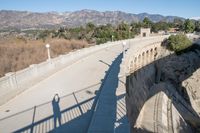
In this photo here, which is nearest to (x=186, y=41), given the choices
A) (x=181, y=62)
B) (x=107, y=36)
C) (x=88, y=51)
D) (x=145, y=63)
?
(x=181, y=62)

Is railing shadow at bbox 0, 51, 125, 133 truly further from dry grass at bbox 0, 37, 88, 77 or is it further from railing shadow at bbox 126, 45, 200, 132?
dry grass at bbox 0, 37, 88, 77

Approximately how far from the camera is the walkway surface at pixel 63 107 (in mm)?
7453

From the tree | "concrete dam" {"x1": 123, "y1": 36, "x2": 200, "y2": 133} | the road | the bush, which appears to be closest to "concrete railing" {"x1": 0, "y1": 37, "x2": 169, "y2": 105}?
the road

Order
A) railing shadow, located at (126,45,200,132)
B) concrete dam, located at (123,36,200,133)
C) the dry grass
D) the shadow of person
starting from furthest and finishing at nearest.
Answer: the dry grass, railing shadow, located at (126,45,200,132), concrete dam, located at (123,36,200,133), the shadow of person

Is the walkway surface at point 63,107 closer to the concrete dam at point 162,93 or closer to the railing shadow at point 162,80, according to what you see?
the concrete dam at point 162,93

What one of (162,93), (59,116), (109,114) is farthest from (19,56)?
(109,114)

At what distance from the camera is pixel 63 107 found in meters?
9.09

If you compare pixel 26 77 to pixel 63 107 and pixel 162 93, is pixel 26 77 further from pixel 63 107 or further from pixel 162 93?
pixel 162 93

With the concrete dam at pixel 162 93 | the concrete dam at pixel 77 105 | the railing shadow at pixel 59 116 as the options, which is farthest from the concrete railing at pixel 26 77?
the concrete dam at pixel 162 93

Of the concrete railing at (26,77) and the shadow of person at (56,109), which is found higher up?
the concrete railing at (26,77)

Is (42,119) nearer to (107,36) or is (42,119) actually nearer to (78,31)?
(107,36)

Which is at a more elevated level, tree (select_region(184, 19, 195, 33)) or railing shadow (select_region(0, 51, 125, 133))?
tree (select_region(184, 19, 195, 33))

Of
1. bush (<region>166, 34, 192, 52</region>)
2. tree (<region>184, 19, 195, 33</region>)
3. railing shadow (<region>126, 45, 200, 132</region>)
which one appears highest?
tree (<region>184, 19, 195, 33</region>)

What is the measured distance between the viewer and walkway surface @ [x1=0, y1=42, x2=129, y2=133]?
7453mm
